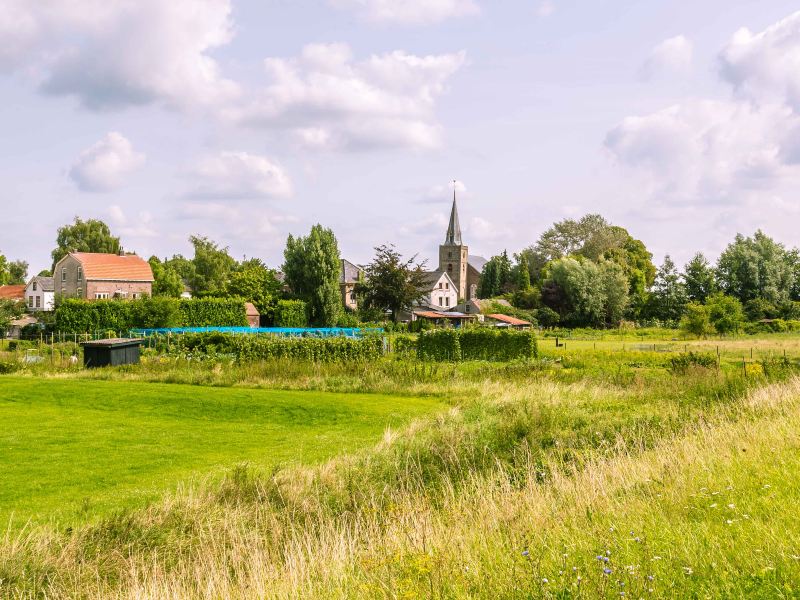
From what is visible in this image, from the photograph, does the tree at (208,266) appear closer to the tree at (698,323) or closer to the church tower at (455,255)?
the church tower at (455,255)

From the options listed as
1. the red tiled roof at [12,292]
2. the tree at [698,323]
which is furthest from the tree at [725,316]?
the red tiled roof at [12,292]

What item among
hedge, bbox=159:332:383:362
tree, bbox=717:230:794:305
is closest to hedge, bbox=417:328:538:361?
hedge, bbox=159:332:383:362

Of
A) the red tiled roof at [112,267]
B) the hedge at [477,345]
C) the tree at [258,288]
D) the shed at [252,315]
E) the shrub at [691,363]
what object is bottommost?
the shrub at [691,363]

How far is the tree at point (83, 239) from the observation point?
85250 millimetres

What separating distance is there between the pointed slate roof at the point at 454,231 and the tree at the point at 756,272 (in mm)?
43695

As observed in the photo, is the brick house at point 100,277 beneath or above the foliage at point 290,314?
above

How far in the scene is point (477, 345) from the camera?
115 feet

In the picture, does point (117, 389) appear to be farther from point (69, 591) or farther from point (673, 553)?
point (673, 553)

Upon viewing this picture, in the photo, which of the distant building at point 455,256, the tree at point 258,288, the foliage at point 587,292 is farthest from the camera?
the distant building at point 455,256

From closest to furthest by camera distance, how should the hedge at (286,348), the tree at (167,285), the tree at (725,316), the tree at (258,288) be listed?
the hedge at (286,348) → the tree at (725,316) → the tree at (258,288) → the tree at (167,285)

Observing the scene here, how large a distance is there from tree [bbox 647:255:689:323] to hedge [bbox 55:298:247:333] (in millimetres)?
42573

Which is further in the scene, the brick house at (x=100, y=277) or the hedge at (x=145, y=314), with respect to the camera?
the brick house at (x=100, y=277)

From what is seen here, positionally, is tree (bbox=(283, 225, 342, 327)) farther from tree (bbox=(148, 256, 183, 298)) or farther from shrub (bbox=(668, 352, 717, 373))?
shrub (bbox=(668, 352, 717, 373))

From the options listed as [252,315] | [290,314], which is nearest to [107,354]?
[252,315]
